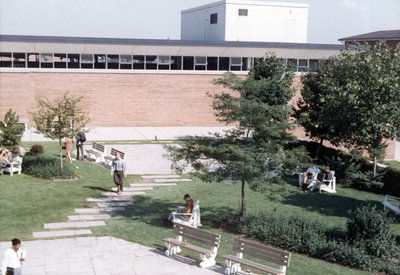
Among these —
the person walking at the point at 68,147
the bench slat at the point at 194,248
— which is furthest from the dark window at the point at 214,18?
the bench slat at the point at 194,248

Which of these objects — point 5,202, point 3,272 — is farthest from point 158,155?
point 3,272

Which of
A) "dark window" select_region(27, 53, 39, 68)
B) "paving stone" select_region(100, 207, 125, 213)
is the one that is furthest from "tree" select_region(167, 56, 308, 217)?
"dark window" select_region(27, 53, 39, 68)

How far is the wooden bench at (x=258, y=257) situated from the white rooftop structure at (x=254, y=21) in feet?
142

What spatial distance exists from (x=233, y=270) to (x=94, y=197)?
781 centimetres

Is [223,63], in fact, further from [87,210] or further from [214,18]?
[87,210]

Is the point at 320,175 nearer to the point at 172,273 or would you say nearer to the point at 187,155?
the point at 187,155

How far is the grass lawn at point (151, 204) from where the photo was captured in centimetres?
1370

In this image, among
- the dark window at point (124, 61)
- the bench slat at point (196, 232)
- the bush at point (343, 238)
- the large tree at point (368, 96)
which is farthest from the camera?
the dark window at point (124, 61)

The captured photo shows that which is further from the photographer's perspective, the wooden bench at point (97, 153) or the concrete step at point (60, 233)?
the wooden bench at point (97, 153)

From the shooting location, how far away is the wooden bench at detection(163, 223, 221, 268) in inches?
461

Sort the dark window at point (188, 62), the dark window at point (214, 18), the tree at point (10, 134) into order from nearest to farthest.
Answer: the tree at point (10, 134) < the dark window at point (188, 62) < the dark window at point (214, 18)

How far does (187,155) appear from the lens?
15.2 m

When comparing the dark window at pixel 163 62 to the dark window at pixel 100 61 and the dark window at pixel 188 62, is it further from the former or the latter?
the dark window at pixel 100 61

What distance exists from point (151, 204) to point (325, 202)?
703cm
